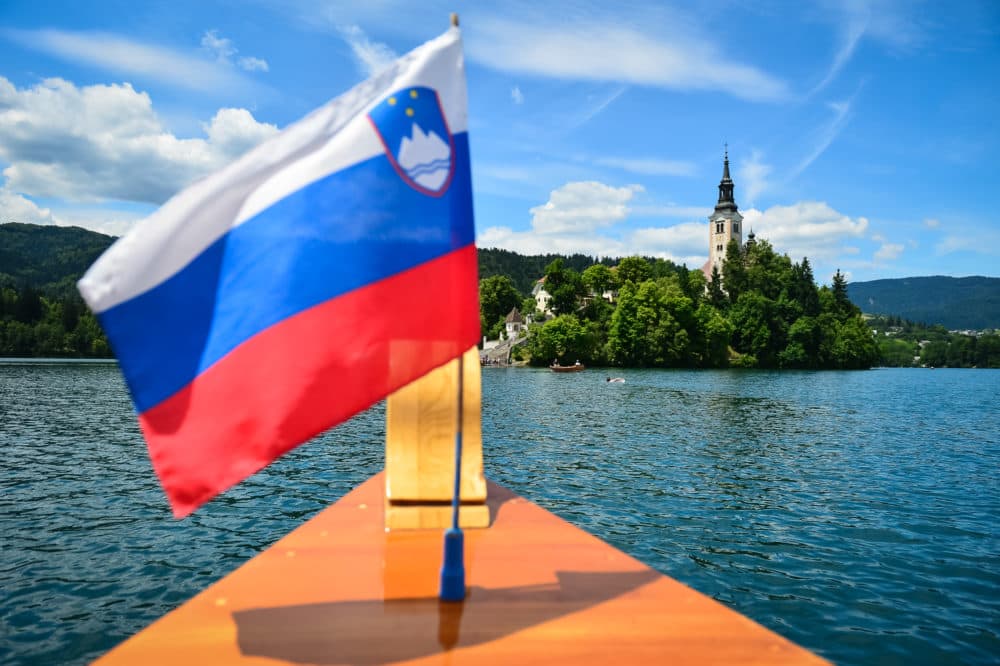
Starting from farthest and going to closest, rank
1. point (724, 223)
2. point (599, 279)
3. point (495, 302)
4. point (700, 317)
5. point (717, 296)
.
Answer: point (724, 223) → point (495, 302) → point (717, 296) → point (599, 279) → point (700, 317)

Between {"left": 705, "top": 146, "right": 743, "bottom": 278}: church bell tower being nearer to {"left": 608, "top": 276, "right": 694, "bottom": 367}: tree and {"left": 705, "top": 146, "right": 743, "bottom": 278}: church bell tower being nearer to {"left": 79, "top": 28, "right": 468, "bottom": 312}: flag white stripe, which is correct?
{"left": 608, "top": 276, "right": 694, "bottom": 367}: tree

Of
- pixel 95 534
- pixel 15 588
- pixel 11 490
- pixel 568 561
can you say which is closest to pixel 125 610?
pixel 15 588

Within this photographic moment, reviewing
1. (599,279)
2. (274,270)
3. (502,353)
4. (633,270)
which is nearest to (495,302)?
(502,353)

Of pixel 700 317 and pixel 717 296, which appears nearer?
pixel 700 317

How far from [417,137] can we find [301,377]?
153cm

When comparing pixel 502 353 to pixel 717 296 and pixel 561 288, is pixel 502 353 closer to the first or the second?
pixel 561 288

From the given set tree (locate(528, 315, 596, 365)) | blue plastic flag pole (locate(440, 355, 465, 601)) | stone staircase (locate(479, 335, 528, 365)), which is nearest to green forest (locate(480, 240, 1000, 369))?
tree (locate(528, 315, 596, 365))

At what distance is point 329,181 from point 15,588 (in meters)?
8.39

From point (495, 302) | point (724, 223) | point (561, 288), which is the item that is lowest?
point (495, 302)

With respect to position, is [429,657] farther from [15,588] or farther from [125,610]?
[15,588]

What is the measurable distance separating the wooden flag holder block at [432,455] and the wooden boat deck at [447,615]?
590 mm

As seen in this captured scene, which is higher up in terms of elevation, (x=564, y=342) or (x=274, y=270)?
(x=564, y=342)

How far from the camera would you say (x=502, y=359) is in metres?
106

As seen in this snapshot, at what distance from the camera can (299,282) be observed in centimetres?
338
